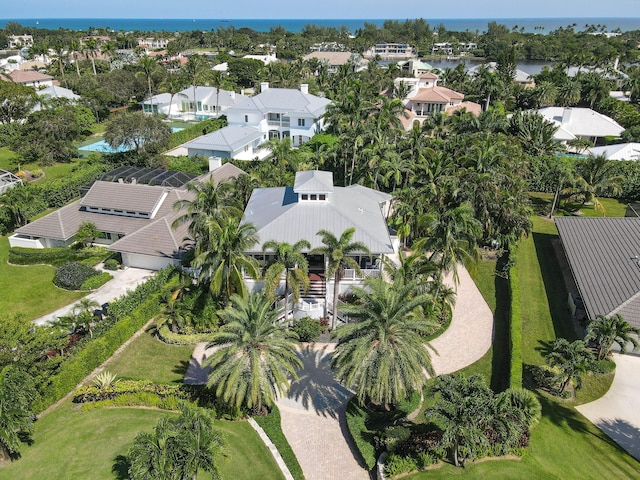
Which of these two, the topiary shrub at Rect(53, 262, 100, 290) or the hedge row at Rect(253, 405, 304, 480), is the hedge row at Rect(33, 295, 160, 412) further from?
the hedge row at Rect(253, 405, 304, 480)

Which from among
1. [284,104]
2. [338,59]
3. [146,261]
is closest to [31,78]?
[284,104]

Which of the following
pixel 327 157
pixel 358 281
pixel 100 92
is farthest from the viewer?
pixel 100 92

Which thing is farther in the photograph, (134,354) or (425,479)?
(134,354)

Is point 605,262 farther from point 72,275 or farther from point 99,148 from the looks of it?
point 99,148

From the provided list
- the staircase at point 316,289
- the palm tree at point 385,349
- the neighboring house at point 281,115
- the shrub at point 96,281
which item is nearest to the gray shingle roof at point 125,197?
the shrub at point 96,281

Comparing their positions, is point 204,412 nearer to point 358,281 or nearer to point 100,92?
point 358,281

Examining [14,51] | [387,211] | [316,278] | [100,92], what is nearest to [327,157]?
[387,211]
